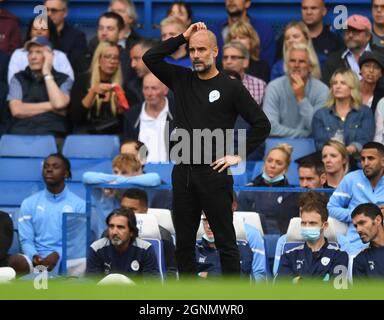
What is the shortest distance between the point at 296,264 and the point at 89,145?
3650 mm

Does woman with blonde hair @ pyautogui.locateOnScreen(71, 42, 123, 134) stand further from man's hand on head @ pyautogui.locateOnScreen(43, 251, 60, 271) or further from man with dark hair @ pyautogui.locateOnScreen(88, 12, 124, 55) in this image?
man's hand on head @ pyautogui.locateOnScreen(43, 251, 60, 271)

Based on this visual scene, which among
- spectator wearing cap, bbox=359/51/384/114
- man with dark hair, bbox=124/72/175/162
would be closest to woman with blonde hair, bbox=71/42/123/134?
man with dark hair, bbox=124/72/175/162

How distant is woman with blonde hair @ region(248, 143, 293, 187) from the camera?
1221cm

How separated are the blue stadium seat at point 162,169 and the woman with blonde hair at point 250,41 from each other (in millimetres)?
1872

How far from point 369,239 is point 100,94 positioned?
162 inches

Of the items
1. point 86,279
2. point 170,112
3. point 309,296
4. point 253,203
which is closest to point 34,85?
point 170,112

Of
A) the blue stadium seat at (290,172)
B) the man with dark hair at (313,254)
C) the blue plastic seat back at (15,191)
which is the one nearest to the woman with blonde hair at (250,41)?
the blue stadium seat at (290,172)

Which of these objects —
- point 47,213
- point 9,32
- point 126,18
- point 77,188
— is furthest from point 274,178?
point 9,32

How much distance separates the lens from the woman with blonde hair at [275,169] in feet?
40.1

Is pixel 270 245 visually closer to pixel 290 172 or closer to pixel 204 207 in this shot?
pixel 290 172

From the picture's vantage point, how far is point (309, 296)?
687cm

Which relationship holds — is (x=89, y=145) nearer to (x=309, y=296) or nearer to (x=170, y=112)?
(x=170, y=112)

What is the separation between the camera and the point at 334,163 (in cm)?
1246

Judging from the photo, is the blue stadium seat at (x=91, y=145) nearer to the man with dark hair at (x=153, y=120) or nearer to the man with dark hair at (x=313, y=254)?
the man with dark hair at (x=153, y=120)
